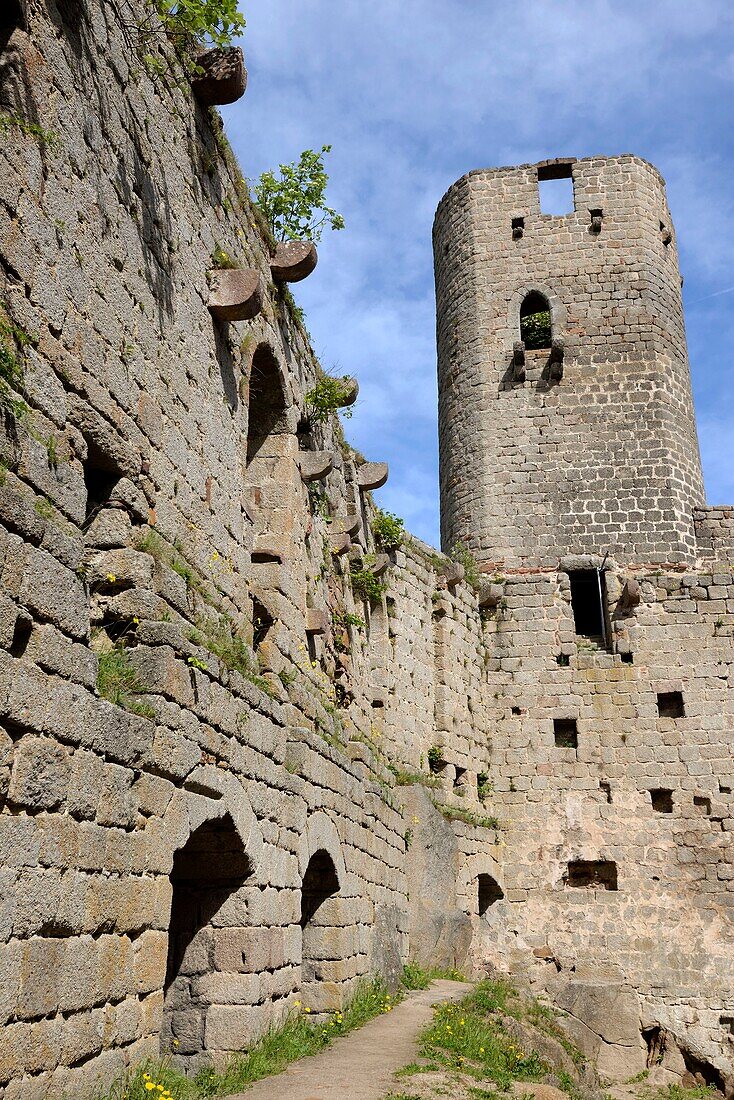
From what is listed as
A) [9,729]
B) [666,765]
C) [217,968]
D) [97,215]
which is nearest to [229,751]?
[217,968]

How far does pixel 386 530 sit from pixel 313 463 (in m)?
4.32

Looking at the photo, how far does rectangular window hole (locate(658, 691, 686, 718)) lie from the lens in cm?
1584

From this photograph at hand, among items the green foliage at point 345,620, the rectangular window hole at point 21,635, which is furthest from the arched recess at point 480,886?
the rectangular window hole at point 21,635

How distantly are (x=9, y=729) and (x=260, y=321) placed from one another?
5.57m

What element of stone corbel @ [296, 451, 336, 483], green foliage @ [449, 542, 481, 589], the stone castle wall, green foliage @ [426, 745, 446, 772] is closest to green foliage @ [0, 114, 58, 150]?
the stone castle wall

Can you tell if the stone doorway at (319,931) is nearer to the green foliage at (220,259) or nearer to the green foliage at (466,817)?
the green foliage at (220,259)

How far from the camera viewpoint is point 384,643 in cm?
1356

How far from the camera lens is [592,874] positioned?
15312mm

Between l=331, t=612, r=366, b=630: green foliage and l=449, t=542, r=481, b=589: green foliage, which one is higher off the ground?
l=449, t=542, r=481, b=589: green foliage

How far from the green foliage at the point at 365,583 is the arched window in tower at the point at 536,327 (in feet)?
24.9

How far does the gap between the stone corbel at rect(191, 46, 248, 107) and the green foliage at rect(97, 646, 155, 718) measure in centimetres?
444

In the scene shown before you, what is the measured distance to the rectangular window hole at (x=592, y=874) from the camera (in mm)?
15188

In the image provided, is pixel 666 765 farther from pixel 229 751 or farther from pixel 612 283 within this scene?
pixel 229 751

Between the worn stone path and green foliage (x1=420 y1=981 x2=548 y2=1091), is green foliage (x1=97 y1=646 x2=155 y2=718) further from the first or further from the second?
green foliage (x1=420 y1=981 x2=548 y2=1091)
